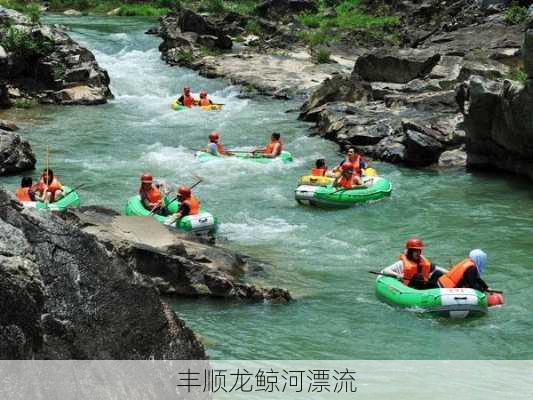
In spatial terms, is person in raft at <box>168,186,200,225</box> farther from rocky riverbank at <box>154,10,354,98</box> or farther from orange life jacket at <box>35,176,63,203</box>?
rocky riverbank at <box>154,10,354,98</box>

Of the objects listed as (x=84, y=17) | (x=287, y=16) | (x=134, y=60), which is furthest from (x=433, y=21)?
(x=84, y=17)

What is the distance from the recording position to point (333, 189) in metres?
17.3

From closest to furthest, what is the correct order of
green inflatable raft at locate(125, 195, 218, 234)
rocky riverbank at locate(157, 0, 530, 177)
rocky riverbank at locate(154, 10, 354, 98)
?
1. green inflatable raft at locate(125, 195, 218, 234)
2. rocky riverbank at locate(157, 0, 530, 177)
3. rocky riverbank at locate(154, 10, 354, 98)

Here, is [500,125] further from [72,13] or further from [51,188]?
[72,13]

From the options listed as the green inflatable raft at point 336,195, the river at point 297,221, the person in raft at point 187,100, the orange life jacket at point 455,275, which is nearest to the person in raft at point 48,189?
the river at point 297,221

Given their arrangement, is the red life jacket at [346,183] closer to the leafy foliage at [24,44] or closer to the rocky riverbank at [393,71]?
the rocky riverbank at [393,71]

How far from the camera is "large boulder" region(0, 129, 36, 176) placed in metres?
19.2

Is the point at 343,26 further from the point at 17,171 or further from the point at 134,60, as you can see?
the point at 17,171

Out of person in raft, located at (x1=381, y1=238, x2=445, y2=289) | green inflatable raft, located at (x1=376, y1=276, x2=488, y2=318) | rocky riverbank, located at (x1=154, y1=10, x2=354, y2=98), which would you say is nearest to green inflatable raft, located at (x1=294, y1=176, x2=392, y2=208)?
person in raft, located at (x1=381, y1=238, x2=445, y2=289)

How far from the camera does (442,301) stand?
11.0m

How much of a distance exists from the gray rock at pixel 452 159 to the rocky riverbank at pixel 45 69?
13.2 metres

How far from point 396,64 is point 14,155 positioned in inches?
573

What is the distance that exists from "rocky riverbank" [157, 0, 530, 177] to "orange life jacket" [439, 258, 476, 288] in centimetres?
794

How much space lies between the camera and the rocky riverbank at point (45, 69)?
94.3 feet
